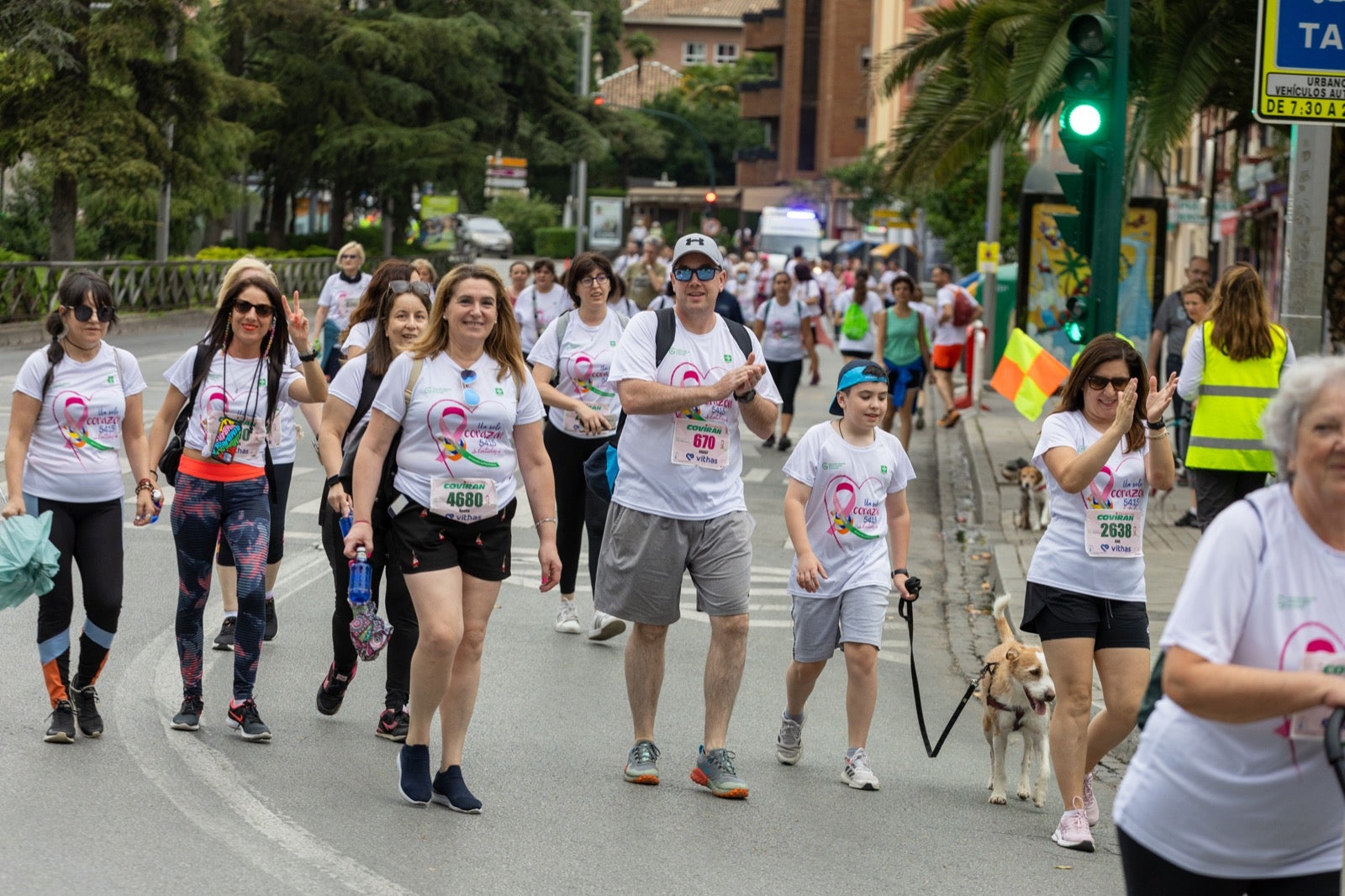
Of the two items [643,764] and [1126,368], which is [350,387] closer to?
[643,764]

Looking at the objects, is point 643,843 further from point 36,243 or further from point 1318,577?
point 36,243

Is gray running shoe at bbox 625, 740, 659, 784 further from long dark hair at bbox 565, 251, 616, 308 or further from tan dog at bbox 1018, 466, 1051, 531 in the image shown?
tan dog at bbox 1018, 466, 1051, 531

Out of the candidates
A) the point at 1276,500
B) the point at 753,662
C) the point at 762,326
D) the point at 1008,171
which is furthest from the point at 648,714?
the point at 1008,171

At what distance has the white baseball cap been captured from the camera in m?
6.49

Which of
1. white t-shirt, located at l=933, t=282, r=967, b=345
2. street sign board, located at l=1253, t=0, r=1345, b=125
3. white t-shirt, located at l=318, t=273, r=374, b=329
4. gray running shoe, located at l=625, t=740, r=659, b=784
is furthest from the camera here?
white t-shirt, located at l=933, t=282, r=967, b=345

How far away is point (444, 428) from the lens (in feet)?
19.7

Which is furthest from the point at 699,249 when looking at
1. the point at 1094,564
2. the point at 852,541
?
the point at 1094,564

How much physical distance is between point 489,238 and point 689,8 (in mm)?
63079

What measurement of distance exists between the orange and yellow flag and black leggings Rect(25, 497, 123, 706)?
6609 mm

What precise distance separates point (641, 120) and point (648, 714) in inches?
2052

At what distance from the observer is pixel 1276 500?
3.18 m

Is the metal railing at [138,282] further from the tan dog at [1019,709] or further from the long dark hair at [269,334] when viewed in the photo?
the tan dog at [1019,709]

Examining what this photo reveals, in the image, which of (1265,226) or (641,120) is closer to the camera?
(1265,226)

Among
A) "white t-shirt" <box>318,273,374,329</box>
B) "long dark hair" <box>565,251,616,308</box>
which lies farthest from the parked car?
"long dark hair" <box>565,251,616,308</box>
